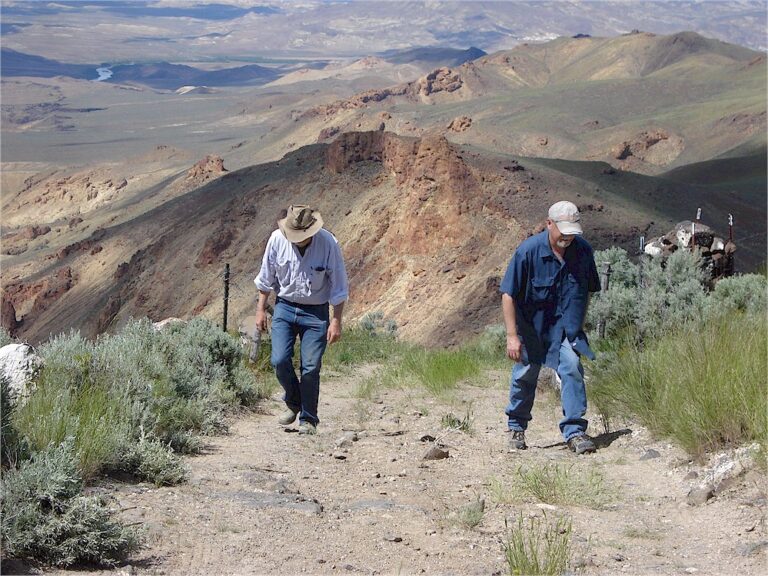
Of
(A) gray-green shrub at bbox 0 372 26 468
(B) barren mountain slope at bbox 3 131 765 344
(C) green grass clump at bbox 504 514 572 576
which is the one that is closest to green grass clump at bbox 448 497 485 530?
(C) green grass clump at bbox 504 514 572 576

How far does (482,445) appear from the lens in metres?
7.67

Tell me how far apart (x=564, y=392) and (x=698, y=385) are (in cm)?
94

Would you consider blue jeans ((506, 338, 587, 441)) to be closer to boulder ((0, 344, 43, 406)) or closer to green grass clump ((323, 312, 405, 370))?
boulder ((0, 344, 43, 406))

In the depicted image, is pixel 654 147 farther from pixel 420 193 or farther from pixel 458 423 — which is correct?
pixel 458 423

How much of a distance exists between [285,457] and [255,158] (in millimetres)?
79748

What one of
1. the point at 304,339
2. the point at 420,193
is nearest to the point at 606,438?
the point at 304,339

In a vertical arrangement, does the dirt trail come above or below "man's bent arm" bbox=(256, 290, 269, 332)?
below

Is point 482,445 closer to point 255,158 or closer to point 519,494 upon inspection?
point 519,494

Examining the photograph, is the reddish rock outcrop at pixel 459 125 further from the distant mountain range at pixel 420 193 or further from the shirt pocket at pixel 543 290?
the shirt pocket at pixel 543 290

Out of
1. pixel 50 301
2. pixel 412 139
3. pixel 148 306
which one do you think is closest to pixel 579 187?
pixel 412 139

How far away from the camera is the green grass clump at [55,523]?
4.52 meters

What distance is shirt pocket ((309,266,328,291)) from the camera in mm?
7754

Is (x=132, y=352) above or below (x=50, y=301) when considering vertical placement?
above

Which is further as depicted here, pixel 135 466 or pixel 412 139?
pixel 412 139
